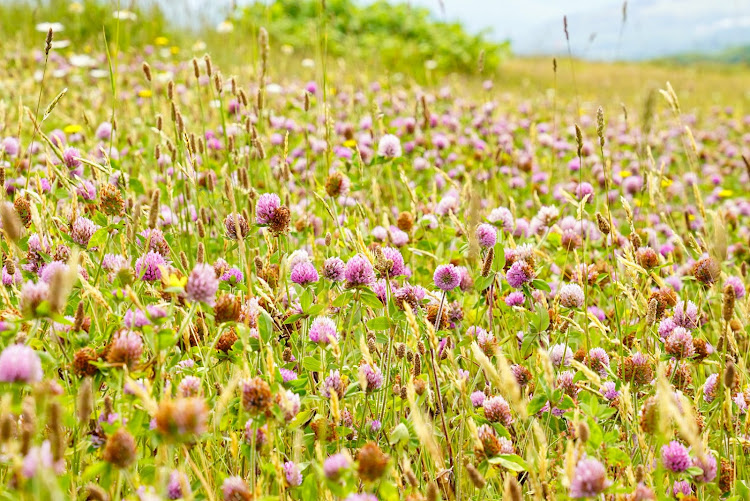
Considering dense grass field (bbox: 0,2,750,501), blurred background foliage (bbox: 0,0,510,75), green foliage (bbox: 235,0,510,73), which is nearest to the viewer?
dense grass field (bbox: 0,2,750,501)

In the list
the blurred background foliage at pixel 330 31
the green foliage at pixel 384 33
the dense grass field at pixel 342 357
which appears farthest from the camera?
the green foliage at pixel 384 33

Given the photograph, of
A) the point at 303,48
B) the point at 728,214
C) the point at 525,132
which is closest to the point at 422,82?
the point at 303,48

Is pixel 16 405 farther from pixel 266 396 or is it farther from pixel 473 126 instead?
pixel 473 126

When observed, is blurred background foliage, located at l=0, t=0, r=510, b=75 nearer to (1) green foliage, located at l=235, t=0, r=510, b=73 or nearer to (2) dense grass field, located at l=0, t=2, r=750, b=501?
(1) green foliage, located at l=235, t=0, r=510, b=73

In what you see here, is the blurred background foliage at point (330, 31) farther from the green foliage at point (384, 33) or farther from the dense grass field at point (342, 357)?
the dense grass field at point (342, 357)

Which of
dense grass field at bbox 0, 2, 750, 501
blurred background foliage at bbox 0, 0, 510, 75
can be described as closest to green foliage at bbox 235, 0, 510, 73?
blurred background foliage at bbox 0, 0, 510, 75

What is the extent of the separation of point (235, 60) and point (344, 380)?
5.92 meters

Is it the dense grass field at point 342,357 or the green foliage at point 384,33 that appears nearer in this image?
the dense grass field at point 342,357

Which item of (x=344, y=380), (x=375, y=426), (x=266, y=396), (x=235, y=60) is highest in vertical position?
(x=235, y=60)

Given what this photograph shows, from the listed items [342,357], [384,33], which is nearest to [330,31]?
[384,33]

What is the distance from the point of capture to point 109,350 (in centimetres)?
104

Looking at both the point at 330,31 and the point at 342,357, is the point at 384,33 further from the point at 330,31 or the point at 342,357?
the point at 342,357

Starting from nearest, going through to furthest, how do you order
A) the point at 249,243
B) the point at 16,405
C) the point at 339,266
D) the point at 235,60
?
the point at 16,405, the point at 339,266, the point at 249,243, the point at 235,60

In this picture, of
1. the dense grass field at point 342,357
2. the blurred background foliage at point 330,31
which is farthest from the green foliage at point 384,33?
the dense grass field at point 342,357
